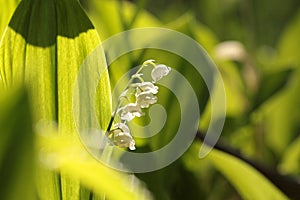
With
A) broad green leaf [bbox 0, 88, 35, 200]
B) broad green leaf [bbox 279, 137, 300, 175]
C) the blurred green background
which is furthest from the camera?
broad green leaf [bbox 279, 137, 300, 175]

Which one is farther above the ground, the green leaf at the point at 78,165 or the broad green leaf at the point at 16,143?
the broad green leaf at the point at 16,143

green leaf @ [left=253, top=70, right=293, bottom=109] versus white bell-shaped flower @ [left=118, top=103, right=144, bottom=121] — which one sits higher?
white bell-shaped flower @ [left=118, top=103, right=144, bottom=121]

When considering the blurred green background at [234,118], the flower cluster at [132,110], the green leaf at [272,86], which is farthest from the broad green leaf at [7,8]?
the green leaf at [272,86]

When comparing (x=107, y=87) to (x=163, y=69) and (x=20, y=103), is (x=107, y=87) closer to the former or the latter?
(x=163, y=69)

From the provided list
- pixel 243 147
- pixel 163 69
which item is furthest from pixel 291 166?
pixel 163 69

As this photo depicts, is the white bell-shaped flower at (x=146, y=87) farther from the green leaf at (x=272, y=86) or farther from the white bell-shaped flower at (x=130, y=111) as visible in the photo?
the green leaf at (x=272, y=86)

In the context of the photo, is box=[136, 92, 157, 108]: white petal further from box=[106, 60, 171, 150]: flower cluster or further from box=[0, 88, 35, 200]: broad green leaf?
box=[0, 88, 35, 200]: broad green leaf

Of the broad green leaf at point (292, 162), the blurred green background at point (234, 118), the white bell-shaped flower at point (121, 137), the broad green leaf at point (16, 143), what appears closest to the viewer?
the broad green leaf at point (16, 143)

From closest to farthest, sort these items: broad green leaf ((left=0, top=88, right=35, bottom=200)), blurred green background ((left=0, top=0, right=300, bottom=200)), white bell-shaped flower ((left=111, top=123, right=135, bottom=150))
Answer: broad green leaf ((left=0, top=88, right=35, bottom=200)), white bell-shaped flower ((left=111, top=123, right=135, bottom=150)), blurred green background ((left=0, top=0, right=300, bottom=200))

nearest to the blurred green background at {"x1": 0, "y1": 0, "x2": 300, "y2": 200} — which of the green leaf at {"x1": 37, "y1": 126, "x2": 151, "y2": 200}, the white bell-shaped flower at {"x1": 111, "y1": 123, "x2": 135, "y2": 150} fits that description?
the white bell-shaped flower at {"x1": 111, "y1": 123, "x2": 135, "y2": 150}
